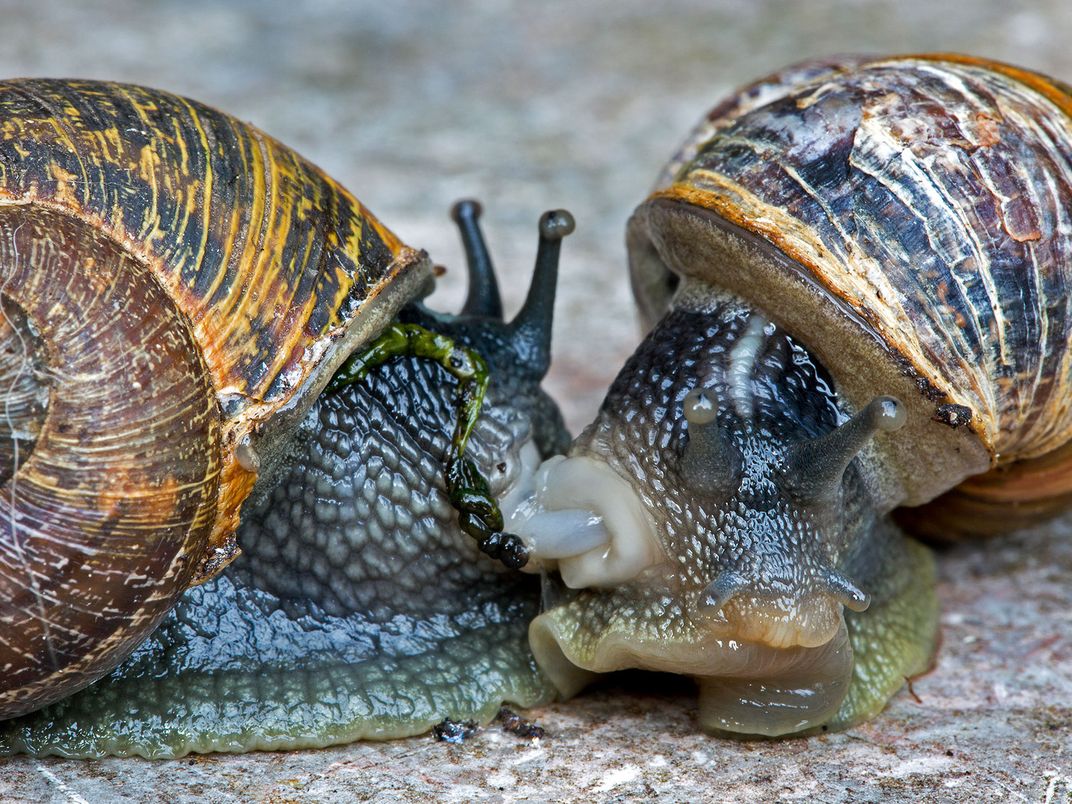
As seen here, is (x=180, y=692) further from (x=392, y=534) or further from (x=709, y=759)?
(x=709, y=759)

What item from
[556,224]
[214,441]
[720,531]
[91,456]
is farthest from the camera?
[556,224]

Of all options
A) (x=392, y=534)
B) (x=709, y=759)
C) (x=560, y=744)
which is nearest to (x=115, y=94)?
(x=392, y=534)

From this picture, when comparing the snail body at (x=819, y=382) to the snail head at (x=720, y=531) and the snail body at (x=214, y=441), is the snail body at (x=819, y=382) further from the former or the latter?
the snail body at (x=214, y=441)

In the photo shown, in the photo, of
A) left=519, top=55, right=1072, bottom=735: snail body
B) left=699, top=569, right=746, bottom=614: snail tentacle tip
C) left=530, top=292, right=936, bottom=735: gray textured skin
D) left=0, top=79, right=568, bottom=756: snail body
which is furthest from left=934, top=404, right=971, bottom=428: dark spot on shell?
left=0, top=79, right=568, bottom=756: snail body

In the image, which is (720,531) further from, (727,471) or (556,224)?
(556,224)

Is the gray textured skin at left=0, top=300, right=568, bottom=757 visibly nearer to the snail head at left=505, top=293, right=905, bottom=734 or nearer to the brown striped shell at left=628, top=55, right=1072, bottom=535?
the snail head at left=505, top=293, right=905, bottom=734

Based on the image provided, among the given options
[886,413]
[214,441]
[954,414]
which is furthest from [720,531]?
[214,441]

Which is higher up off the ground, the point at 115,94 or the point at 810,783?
the point at 115,94
